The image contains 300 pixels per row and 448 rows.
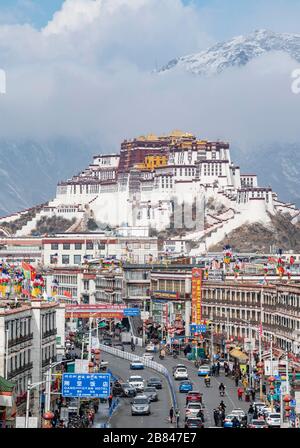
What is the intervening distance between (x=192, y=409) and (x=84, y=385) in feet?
31.6

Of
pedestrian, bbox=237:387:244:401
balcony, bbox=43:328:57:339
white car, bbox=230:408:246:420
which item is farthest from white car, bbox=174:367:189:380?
white car, bbox=230:408:246:420

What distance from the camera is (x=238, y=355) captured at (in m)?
92.9

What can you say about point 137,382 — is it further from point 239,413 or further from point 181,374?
point 239,413

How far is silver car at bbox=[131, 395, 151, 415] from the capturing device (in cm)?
6512

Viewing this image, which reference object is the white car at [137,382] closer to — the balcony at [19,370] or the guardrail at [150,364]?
the guardrail at [150,364]

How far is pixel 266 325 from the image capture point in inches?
4060

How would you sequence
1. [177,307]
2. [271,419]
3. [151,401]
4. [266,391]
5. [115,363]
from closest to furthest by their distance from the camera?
[271,419] → [151,401] → [266,391] → [115,363] → [177,307]

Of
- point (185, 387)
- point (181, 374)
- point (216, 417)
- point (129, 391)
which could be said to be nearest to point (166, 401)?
point (129, 391)

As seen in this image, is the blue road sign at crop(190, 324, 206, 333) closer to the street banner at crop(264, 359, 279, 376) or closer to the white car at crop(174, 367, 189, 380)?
the white car at crop(174, 367, 189, 380)

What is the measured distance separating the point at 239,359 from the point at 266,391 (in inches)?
576

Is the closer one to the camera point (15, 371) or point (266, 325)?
point (15, 371)

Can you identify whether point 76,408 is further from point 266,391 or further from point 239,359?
point 239,359

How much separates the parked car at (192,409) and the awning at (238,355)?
2560 centimetres

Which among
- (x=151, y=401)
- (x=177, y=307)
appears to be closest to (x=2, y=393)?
(x=151, y=401)
